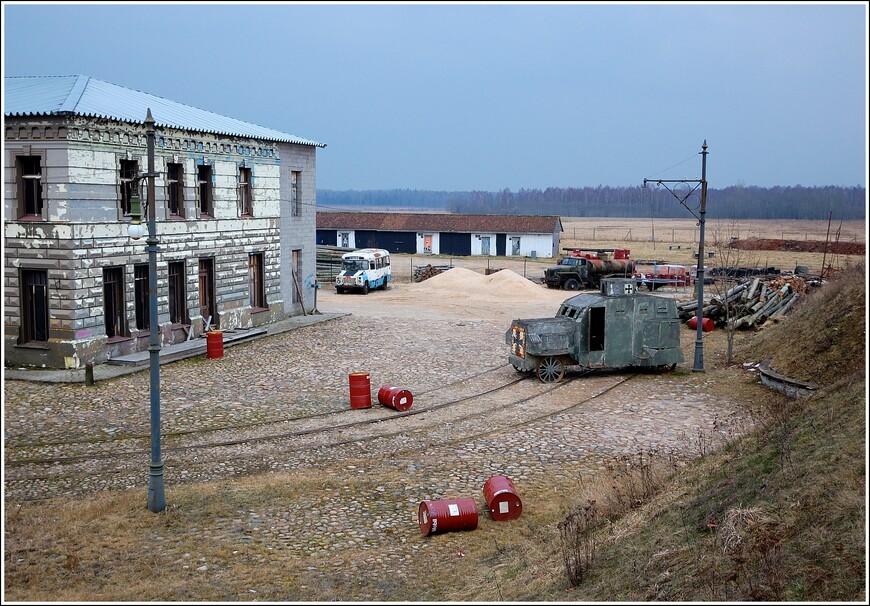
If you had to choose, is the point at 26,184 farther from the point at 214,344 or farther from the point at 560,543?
the point at 560,543

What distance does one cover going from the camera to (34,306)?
22.6m

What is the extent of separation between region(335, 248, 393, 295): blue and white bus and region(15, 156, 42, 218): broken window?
21.3m

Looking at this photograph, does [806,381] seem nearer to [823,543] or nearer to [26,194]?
[823,543]

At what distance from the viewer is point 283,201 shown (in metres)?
32.3

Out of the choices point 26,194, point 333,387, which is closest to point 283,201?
point 26,194

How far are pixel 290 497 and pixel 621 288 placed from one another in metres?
12.4

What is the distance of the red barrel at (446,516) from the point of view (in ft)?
37.6

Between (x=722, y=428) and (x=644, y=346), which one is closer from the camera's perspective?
(x=722, y=428)

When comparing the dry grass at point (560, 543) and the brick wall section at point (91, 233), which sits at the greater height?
the brick wall section at point (91, 233)

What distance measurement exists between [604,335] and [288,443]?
9.72 m

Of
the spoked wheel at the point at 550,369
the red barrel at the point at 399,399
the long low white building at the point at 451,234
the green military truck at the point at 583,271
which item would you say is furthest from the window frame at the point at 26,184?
the long low white building at the point at 451,234

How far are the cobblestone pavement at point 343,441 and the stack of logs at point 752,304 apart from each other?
30.7ft

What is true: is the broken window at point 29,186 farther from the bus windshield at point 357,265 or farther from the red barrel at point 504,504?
the bus windshield at point 357,265

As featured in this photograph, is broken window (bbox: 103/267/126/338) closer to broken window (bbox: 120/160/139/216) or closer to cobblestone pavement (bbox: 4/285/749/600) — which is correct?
broken window (bbox: 120/160/139/216)
